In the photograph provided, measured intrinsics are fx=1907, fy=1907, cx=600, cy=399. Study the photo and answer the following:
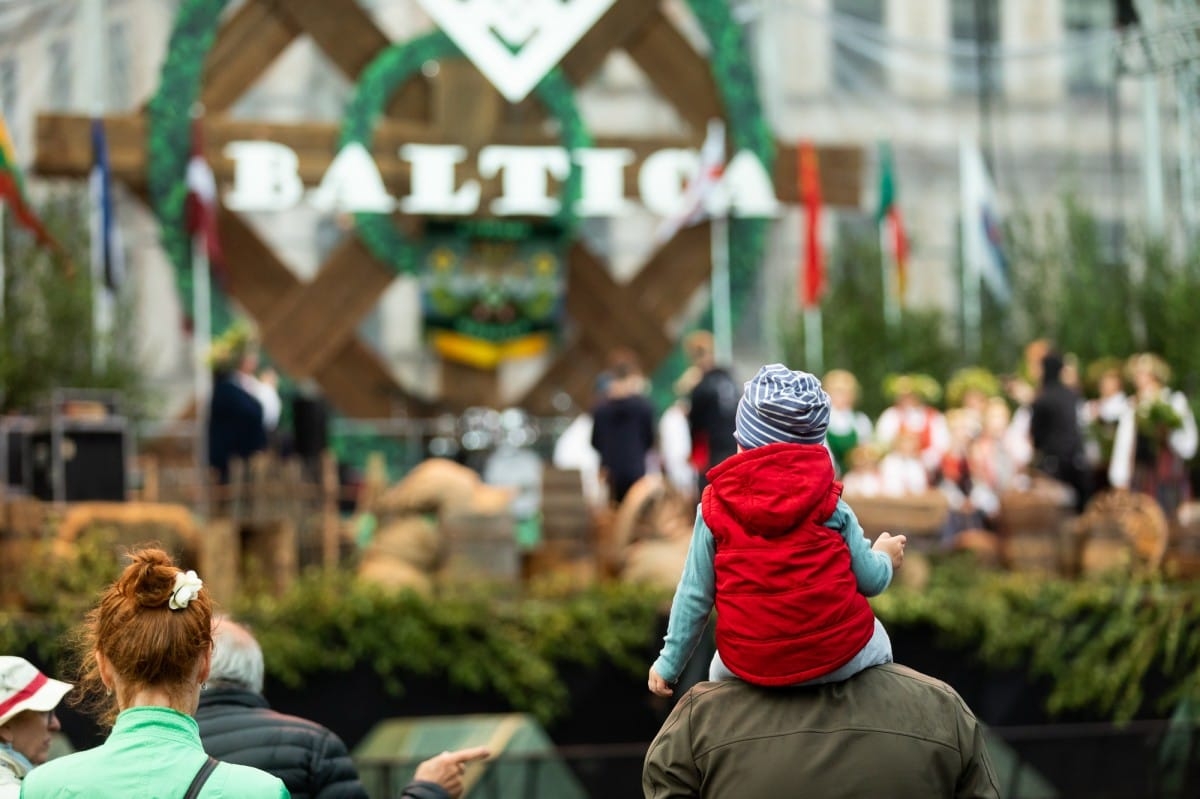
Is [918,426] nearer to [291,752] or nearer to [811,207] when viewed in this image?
[811,207]

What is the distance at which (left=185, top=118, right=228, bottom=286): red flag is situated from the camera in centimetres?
1681

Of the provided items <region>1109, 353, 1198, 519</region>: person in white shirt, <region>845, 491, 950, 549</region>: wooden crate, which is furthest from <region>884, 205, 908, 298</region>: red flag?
<region>845, 491, 950, 549</region>: wooden crate

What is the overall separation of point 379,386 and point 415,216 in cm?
166

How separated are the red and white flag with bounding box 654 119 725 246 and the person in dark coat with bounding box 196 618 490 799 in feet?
44.9

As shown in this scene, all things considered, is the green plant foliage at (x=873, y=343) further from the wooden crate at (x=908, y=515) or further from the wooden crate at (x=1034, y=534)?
the wooden crate at (x=908, y=515)

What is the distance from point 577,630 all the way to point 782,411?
6977 millimetres

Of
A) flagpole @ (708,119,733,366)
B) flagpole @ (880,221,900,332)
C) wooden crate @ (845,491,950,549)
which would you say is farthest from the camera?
flagpole @ (880,221,900,332)

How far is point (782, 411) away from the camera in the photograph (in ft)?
12.7

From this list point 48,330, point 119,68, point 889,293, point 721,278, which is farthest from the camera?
point 119,68

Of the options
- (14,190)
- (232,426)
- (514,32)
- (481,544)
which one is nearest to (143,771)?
(481,544)

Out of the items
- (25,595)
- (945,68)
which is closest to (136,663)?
(25,595)

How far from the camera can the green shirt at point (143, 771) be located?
3498mm

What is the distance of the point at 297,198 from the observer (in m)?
17.6

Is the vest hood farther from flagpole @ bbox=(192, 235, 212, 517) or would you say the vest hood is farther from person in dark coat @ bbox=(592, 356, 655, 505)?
flagpole @ bbox=(192, 235, 212, 517)
